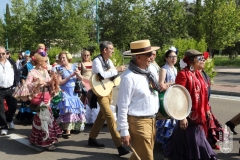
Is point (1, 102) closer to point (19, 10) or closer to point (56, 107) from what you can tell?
point (56, 107)

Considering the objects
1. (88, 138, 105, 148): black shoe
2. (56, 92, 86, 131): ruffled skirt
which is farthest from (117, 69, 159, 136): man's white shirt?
(56, 92, 86, 131): ruffled skirt

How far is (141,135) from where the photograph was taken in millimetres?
3797

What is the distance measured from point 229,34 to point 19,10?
62.4 feet

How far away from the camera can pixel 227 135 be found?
521 centimetres

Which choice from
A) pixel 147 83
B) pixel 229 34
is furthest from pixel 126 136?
pixel 229 34

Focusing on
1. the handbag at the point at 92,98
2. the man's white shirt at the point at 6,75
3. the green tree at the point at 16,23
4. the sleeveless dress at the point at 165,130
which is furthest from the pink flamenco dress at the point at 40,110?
the green tree at the point at 16,23

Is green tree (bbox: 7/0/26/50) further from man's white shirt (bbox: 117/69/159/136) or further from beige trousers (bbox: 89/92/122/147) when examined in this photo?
man's white shirt (bbox: 117/69/159/136)

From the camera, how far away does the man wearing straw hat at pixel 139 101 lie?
3713 mm

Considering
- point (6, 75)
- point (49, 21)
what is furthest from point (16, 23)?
point (6, 75)

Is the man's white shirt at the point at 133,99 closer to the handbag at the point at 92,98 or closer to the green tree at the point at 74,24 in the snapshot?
the handbag at the point at 92,98

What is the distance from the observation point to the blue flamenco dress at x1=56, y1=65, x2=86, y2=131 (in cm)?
688

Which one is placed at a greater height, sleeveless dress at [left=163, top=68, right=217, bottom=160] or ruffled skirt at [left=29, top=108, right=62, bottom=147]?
sleeveless dress at [left=163, top=68, right=217, bottom=160]

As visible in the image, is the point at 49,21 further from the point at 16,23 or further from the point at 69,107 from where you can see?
the point at 69,107

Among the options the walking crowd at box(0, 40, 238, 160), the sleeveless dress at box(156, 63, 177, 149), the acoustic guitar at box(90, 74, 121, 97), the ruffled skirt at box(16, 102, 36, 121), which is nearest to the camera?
the walking crowd at box(0, 40, 238, 160)
